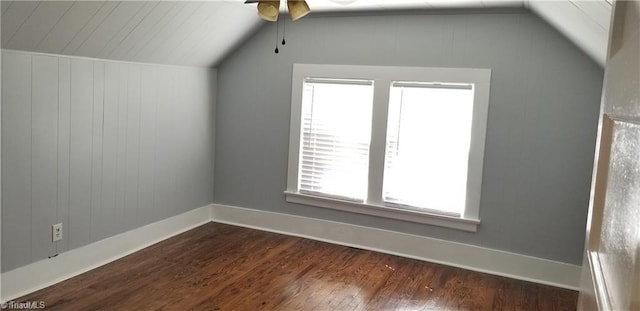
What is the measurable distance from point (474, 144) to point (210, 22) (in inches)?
92.2

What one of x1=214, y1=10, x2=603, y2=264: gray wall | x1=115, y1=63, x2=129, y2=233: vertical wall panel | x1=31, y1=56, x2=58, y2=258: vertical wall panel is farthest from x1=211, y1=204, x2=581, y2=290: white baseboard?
x1=31, y1=56, x2=58, y2=258: vertical wall panel

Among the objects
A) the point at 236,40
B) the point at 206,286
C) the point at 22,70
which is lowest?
Answer: the point at 206,286

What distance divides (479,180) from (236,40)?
8.17 feet

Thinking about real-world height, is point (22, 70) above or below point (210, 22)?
below

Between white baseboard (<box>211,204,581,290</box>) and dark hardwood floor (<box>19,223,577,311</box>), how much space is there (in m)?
0.10

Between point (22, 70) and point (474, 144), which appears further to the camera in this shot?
point (474, 144)

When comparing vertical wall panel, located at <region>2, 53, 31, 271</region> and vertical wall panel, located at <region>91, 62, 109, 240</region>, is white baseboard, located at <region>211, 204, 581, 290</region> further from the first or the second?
vertical wall panel, located at <region>2, 53, 31, 271</region>

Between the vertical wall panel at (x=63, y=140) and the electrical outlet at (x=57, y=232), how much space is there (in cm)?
3

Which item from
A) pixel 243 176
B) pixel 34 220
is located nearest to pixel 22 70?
pixel 34 220

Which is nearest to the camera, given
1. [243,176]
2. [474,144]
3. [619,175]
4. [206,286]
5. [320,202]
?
[619,175]

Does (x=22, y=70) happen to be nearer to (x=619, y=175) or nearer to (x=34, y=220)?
(x=34, y=220)

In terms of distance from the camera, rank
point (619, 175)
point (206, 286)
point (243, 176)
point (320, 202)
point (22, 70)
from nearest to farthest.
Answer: point (619, 175), point (22, 70), point (206, 286), point (320, 202), point (243, 176)

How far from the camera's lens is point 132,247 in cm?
409

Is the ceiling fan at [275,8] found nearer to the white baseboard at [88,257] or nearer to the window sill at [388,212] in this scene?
the window sill at [388,212]
